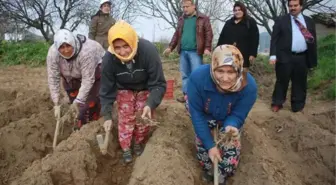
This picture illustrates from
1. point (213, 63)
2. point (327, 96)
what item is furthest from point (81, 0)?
point (213, 63)

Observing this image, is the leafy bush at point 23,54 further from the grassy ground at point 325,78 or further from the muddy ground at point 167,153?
the grassy ground at point 325,78

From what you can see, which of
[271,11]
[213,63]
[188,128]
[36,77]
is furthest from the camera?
[271,11]

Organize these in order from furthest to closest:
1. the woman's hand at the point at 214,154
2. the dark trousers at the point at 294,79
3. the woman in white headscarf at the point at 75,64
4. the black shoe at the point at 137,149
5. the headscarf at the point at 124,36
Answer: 1. the dark trousers at the point at 294,79
2. the woman in white headscarf at the point at 75,64
3. the black shoe at the point at 137,149
4. the headscarf at the point at 124,36
5. the woman's hand at the point at 214,154

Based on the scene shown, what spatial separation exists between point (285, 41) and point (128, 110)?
2.56m

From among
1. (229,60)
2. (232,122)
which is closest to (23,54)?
(232,122)

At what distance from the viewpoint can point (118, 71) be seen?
11.7ft

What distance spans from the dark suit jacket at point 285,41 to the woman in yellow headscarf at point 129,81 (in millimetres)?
2289

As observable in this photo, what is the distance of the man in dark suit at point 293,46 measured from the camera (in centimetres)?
518

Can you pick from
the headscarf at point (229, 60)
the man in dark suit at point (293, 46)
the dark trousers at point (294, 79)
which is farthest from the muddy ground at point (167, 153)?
the headscarf at point (229, 60)

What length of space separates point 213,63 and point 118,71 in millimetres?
994

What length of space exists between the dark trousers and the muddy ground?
0.20 meters

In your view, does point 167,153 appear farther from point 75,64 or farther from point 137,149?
point 75,64

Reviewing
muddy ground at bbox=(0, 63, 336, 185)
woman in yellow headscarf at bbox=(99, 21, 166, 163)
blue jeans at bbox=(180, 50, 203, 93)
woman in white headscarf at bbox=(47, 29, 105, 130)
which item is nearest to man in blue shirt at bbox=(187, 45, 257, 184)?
muddy ground at bbox=(0, 63, 336, 185)

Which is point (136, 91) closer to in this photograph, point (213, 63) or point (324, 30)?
point (213, 63)
